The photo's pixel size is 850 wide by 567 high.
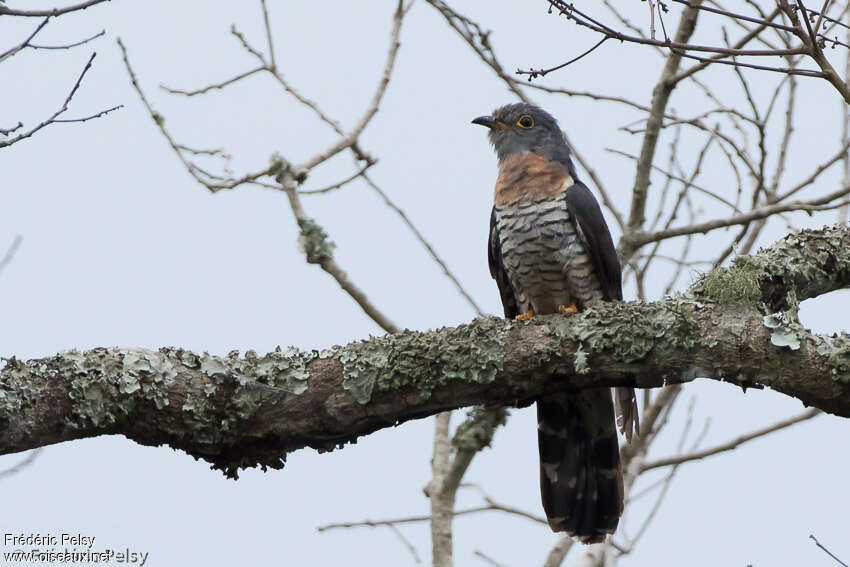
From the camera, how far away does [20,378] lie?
296 cm

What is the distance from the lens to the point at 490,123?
5.98m

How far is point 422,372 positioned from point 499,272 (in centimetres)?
215

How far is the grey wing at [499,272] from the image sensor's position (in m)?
5.35

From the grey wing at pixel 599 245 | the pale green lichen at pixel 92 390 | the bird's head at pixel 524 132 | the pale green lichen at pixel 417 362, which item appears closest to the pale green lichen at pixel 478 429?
the grey wing at pixel 599 245

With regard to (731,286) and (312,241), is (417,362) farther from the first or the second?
(312,241)

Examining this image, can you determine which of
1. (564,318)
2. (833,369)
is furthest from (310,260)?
(833,369)

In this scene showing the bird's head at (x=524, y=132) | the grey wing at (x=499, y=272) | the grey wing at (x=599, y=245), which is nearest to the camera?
the grey wing at (x=599, y=245)

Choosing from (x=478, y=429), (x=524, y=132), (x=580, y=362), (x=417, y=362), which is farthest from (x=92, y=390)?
(x=524, y=132)

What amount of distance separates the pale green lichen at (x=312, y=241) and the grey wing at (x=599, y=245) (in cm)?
126

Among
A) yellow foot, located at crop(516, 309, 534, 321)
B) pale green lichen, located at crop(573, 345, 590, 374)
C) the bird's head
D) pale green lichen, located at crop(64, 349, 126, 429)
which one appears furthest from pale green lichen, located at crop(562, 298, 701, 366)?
the bird's head

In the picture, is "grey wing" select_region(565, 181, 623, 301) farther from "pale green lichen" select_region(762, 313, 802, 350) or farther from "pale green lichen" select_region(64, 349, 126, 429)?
"pale green lichen" select_region(64, 349, 126, 429)

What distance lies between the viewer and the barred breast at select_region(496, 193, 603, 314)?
16.2ft

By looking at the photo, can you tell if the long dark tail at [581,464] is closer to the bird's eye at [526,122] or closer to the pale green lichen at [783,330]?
the pale green lichen at [783,330]

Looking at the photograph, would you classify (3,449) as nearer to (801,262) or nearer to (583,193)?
(801,262)
